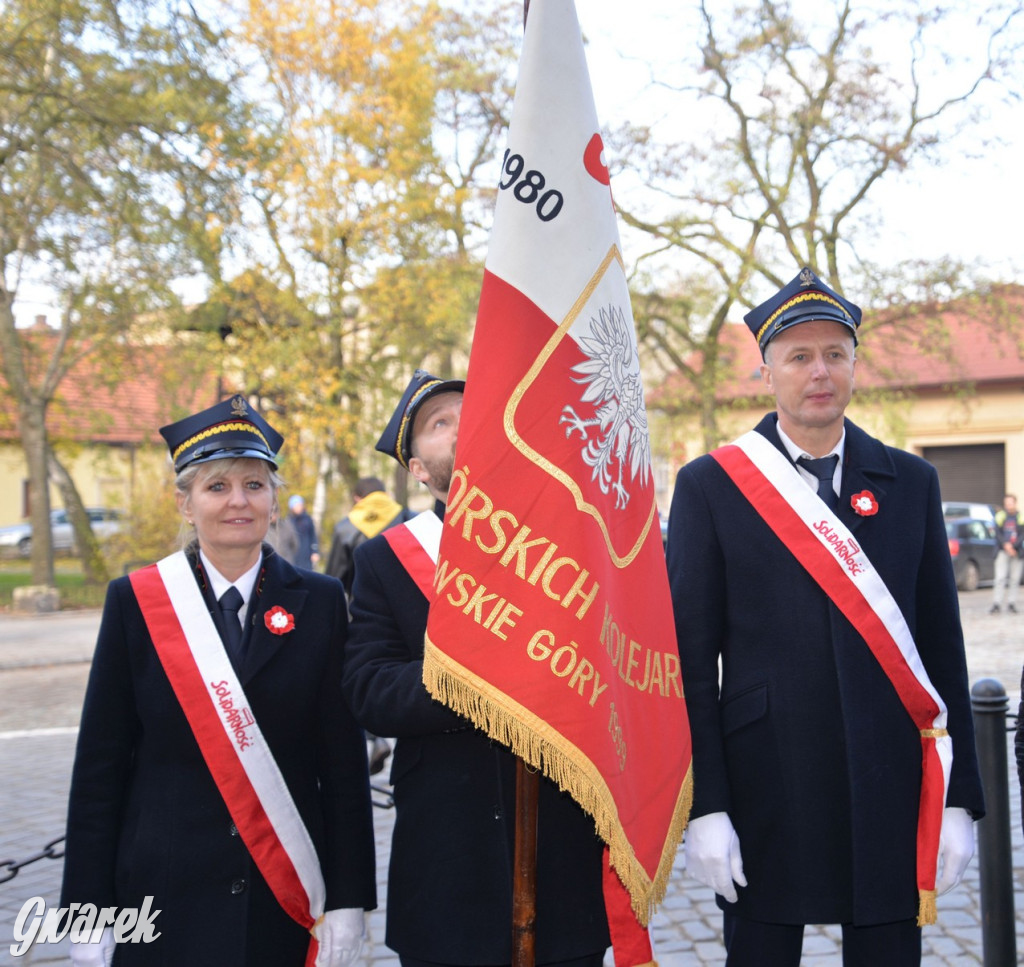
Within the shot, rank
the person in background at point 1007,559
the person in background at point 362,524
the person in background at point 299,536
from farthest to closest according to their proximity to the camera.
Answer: the person in background at point 1007,559, the person in background at point 299,536, the person in background at point 362,524

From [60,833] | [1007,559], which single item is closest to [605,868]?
[60,833]

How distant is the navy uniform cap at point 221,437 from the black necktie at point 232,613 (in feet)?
1.12

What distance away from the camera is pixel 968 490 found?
3147cm

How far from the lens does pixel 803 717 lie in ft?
8.59

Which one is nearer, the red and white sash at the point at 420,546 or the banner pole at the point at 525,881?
the banner pole at the point at 525,881

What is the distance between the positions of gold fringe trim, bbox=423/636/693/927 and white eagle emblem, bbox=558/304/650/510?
0.49 meters

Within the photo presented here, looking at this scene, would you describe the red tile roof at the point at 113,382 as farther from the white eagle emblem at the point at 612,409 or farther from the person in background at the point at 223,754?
the white eagle emblem at the point at 612,409

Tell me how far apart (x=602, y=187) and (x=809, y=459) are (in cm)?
100

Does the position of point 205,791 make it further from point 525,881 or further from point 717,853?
point 717,853

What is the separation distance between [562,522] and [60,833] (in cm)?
491

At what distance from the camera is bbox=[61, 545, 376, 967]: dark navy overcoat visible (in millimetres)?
2486

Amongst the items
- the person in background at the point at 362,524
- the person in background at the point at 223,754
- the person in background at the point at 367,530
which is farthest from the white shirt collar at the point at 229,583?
the person in background at the point at 362,524

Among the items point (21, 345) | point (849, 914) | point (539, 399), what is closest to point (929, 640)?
point (849, 914)

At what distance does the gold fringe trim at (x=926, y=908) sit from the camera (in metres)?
2.50
